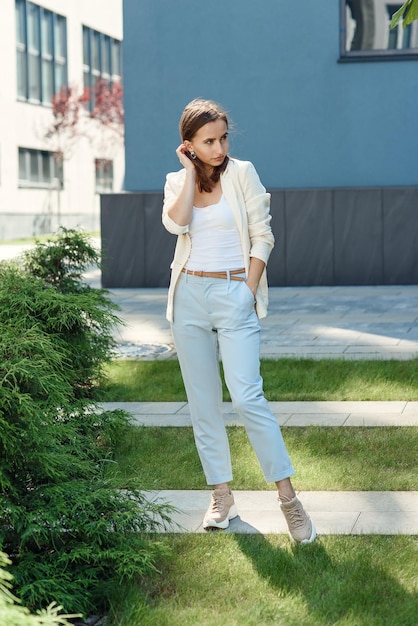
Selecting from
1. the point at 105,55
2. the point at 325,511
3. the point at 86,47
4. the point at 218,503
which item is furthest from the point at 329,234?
the point at 105,55

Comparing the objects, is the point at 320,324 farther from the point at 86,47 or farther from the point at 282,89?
the point at 86,47

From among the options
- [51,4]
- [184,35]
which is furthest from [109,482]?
[51,4]

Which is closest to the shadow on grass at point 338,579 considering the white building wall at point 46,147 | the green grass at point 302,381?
the green grass at point 302,381

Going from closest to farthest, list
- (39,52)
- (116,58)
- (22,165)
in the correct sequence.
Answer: (22,165) < (39,52) < (116,58)

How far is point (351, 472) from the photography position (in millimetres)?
5680

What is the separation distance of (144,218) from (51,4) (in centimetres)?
2267

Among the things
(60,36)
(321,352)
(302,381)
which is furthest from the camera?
(60,36)

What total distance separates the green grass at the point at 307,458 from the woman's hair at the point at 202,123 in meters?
1.48

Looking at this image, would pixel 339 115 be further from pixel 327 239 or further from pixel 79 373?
pixel 79 373

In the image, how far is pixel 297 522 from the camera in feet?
15.1

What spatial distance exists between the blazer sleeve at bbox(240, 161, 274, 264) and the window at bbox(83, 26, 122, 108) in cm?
3534

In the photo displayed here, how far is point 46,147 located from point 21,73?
291 centimetres

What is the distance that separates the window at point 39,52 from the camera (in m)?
34.3

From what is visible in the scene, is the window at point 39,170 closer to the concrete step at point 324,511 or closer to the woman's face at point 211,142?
the concrete step at point 324,511
